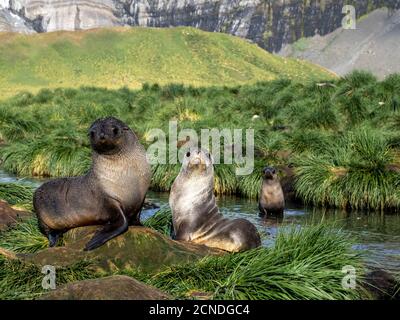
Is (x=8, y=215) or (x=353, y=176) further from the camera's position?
(x=353, y=176)

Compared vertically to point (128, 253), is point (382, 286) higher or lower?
lower

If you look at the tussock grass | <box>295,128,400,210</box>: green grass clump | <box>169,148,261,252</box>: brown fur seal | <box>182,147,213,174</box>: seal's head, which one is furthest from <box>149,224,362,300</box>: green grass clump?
<box>295,128,400,210</box>: green grass clump

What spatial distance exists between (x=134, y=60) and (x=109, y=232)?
114 meters

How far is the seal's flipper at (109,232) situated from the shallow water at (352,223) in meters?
2.46

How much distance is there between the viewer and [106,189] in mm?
8062

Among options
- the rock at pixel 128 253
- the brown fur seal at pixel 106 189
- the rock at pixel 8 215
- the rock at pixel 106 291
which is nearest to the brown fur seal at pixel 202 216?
the rock at pixel 128 253

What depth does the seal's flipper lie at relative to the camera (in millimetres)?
7602

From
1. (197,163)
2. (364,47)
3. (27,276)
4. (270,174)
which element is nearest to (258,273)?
(27,276)

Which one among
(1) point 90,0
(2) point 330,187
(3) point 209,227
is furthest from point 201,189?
(1) point 90,0

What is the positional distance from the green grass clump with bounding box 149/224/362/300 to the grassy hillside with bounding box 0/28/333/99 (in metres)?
94.6

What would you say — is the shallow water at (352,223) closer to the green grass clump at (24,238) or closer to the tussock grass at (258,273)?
the tussock grass at (258,273)

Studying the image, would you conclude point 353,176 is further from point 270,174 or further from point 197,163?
point 197,163

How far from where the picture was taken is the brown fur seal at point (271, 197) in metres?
13.7
